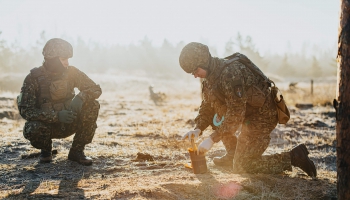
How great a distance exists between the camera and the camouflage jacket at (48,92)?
5.03 m

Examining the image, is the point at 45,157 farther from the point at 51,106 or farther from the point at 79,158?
the point at 51,106

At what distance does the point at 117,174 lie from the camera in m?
4.91

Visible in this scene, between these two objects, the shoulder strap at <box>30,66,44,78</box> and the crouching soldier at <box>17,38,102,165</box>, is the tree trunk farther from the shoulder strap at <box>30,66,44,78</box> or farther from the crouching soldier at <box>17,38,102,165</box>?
the shoulder strap at <box>30,66,44,78</box>

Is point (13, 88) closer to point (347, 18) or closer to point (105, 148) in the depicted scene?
point (105, 148)

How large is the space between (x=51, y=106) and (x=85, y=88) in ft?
1.92

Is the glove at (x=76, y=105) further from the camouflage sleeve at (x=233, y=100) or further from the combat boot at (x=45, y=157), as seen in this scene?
the camouflage sleeve at (x=233, y=100)

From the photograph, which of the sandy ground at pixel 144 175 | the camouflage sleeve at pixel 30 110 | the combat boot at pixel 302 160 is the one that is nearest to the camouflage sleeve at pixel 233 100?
the sandy ground at pixel 144 175

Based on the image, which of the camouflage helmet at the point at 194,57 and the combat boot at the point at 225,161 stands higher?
the camouflage helmet at the point at 194,57

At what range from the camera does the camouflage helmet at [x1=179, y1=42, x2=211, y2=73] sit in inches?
171

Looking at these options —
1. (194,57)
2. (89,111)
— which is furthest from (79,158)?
(194,57)

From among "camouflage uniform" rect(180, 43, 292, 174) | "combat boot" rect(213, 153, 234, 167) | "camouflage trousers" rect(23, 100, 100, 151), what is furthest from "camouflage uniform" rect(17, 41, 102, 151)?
"combat boot" rect(213, 153, 234, 167)

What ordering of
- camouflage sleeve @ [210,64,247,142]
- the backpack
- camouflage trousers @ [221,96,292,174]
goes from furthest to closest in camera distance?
camouflage trousers @ [221,96,292,174] < the backpack < camouflage sleeve @ [210,64,247,142]

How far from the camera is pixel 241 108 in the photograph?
14.1ft

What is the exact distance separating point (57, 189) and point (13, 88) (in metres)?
32.5
